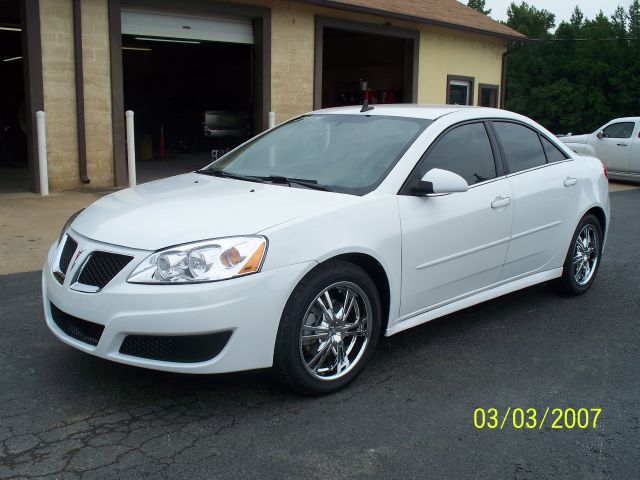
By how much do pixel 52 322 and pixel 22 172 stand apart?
39.1 ft

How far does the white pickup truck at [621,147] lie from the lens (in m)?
16.7

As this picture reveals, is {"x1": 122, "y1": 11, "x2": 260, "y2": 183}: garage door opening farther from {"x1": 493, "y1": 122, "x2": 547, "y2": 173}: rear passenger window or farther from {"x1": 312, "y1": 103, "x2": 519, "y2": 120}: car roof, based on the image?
{"x1": 493, "y1": 122, "x2": 547, "y2": 173}: rear passenger window

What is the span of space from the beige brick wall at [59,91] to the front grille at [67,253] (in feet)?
26.0

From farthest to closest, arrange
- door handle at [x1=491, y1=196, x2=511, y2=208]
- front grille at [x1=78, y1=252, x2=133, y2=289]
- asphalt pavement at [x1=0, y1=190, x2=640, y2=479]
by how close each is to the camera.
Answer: door handle at [x1=491, y1=196, x2=511, y2=208] → front grille at [x1=78, y1=252, x2=133, y2=289] → asphalt pavement at [x1=0, y1=190, x2=640, y2=479]

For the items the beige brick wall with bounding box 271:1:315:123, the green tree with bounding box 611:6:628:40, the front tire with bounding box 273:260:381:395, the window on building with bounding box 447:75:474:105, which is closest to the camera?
the front tire with bounding box 273:260:381:395

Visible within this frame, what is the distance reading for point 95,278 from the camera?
3.71 m

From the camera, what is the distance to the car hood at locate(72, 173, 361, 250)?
3719mm

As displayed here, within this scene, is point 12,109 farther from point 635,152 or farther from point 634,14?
point 634,14

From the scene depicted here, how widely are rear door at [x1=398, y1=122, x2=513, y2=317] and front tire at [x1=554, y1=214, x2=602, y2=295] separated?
1120 mm

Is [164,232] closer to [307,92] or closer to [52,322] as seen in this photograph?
[52,322]

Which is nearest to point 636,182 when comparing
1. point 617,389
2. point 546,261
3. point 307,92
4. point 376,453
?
point 307,92

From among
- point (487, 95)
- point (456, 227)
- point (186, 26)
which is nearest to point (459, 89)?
point (487, 95)

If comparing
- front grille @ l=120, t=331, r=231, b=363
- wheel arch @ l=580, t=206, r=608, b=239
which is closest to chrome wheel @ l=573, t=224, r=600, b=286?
wheel arch @ l=580, t=206, r=608, b=239

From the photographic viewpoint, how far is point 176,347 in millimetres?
3572
